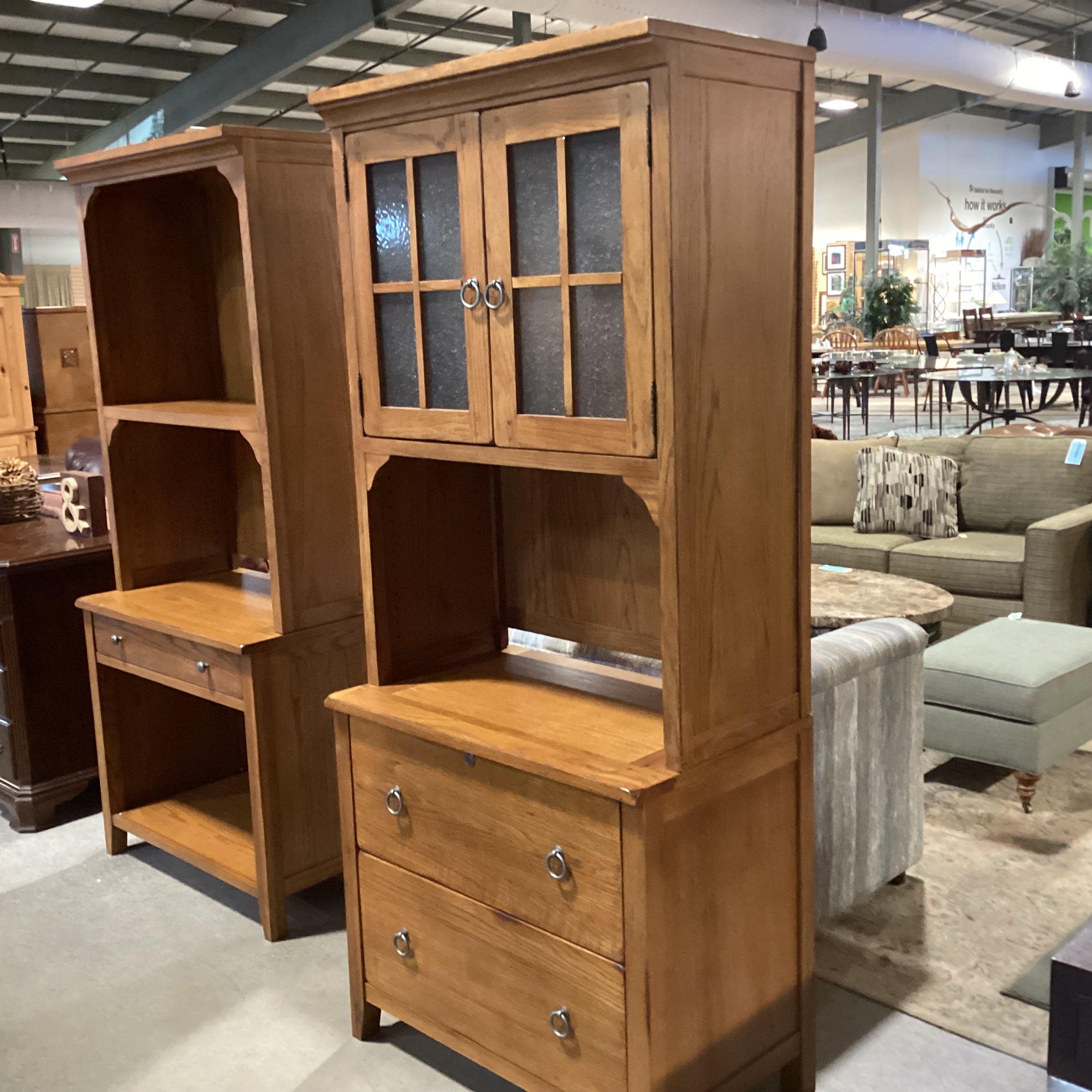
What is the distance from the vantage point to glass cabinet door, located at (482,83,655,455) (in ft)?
5.92

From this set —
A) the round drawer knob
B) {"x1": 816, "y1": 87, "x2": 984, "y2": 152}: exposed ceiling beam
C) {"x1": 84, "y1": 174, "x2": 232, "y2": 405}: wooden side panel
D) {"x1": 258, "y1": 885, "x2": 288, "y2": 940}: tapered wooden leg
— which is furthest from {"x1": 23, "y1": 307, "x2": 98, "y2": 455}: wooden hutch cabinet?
{"x1": 816, "y1": 87, "x2": 984, "y2": 152}: exposed ceiling beam

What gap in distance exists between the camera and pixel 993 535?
17.5 ft

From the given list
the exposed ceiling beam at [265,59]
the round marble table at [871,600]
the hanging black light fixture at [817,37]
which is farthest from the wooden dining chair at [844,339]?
the round marble table at [871,600]

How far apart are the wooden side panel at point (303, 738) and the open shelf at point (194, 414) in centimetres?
55

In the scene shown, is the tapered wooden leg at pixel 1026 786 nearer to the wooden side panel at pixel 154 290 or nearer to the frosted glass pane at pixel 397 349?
the frosted glass pane at pixel 397 349

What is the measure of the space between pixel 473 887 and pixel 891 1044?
0.98 meters

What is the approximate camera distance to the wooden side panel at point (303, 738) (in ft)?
9.63

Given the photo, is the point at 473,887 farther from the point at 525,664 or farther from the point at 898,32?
the point at 898,32

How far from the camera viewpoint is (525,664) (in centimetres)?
262

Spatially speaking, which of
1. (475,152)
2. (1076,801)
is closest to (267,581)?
→ (475,152)

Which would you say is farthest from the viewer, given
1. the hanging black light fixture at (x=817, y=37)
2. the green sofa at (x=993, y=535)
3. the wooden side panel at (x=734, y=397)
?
the hanging black light fixture at (x=817, y=37)

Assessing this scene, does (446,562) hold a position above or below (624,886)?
above

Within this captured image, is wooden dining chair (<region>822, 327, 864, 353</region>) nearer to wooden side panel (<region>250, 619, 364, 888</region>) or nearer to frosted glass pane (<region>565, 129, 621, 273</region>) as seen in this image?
wooden side panel (<region>250, 619, 364, 888</region>)

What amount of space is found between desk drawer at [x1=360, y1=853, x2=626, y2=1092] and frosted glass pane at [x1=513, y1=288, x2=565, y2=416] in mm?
951
